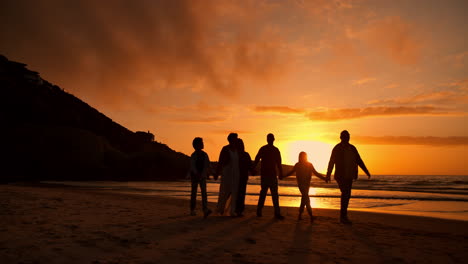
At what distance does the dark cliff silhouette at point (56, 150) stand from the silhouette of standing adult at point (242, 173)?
134 ft

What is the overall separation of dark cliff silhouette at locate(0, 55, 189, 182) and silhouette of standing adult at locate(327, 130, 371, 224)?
43343 millimetres

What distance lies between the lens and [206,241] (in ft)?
19.5

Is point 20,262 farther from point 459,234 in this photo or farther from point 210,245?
point 459,234

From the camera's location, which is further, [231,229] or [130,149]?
[130,149]

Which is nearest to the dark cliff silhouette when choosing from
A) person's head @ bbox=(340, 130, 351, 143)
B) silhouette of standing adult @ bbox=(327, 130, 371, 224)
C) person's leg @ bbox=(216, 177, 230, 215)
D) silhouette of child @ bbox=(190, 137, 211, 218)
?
silhouette of child @ bbox=(190, 137, 211, 218)

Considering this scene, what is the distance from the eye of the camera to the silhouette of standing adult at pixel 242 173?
9.98m

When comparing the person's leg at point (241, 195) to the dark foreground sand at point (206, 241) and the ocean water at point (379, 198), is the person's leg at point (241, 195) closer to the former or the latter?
the dark foreground sand at point (206, 241)

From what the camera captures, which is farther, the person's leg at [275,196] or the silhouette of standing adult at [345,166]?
the person's leg at [275,196]

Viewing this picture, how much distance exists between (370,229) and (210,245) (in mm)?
4538

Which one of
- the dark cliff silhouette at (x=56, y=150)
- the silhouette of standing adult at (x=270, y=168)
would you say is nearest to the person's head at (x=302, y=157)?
the silhouette of standing adult at (x=270, y=168)

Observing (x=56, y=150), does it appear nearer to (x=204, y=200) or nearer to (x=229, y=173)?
(x=204, y=200)

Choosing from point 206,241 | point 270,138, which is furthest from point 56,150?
point 206,241

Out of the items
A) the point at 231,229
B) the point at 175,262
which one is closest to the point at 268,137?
the point at 231,229

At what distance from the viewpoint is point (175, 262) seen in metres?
4.49
